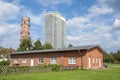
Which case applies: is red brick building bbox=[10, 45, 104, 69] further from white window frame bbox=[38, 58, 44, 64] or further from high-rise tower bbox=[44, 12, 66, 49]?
high-rise tower bbox=[44, 12, 66, 49]

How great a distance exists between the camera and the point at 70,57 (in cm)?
3416

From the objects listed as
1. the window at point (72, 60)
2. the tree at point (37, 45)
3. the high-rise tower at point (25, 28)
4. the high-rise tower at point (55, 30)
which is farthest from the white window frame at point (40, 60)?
the high-rise tower at point (25, 28)

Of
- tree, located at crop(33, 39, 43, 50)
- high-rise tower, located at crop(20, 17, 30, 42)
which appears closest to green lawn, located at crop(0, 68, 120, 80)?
tree, located at crop(33, 39, 43, 50)

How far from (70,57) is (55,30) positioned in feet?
180

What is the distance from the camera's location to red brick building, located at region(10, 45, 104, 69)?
3294cm

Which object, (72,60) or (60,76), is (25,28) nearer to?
(72,60)

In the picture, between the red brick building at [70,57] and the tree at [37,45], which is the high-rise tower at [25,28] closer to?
the tree at [37,45]

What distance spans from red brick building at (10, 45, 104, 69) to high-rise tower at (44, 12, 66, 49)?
135 feet

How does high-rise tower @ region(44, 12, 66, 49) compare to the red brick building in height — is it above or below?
above

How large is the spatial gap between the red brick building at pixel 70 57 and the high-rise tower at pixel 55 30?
41224 mm

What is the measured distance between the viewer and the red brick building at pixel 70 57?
32938 millimetres

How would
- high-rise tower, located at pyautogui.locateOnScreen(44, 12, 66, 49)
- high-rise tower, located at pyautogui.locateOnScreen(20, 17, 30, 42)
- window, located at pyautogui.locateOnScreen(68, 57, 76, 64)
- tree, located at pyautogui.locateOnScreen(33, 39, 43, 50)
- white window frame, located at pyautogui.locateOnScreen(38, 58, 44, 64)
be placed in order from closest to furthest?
window, located at pyautogui.locateOnScreen(68, 57, 76, 64), white window frame, located at pyautogui.locateOnScreen(38, 58, 44, 64), tree, located at pyautogui.locateOnScreen(33, 39, 43, 50), high-rise tower, located at pyautogui.locateOnScreen(44, 12, 66, 49), high-rise tower, located at pyautogui.locateOnScreen(20, 17, 30, 42)

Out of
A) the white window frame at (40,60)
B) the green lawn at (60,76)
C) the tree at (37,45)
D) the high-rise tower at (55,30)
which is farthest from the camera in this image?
the high-rise tower at (55,30)

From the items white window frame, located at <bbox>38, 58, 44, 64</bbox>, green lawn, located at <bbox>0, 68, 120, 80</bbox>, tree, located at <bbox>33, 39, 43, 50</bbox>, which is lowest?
green lawn, located at <bbox>0, 68, 120, 80</bbox>
